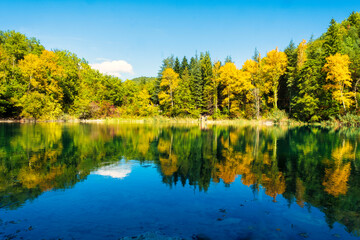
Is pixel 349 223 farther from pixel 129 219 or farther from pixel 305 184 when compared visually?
pixel 129 219

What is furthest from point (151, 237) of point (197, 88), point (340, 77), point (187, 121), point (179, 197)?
point (197, 88)

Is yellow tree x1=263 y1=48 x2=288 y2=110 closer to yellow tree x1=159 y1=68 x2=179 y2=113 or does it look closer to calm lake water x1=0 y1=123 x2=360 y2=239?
yellow tree x1=159 y1=68 x2=179 y2=113

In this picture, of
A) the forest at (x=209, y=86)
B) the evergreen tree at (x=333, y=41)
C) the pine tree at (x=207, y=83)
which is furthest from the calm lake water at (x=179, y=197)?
the pine tree at (x=207, y=83)

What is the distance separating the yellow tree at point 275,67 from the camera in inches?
2174

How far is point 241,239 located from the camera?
17.9 feet

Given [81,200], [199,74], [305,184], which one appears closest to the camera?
[81,200]

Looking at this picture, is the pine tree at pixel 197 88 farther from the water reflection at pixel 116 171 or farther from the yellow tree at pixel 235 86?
the water reflection at pixel 116 171

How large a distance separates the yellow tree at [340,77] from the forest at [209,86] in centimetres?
15

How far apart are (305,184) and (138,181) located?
7.04 meters

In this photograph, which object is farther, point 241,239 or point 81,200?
point 81,200

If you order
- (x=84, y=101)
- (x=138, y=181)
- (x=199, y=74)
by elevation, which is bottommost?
Answer: (x=138, y=181)

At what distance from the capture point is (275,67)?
Result: 55469 millimetres

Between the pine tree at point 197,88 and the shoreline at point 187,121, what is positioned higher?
the pine tree at point 197,88

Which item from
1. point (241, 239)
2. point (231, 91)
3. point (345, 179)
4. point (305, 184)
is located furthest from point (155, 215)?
point (231, 91)
